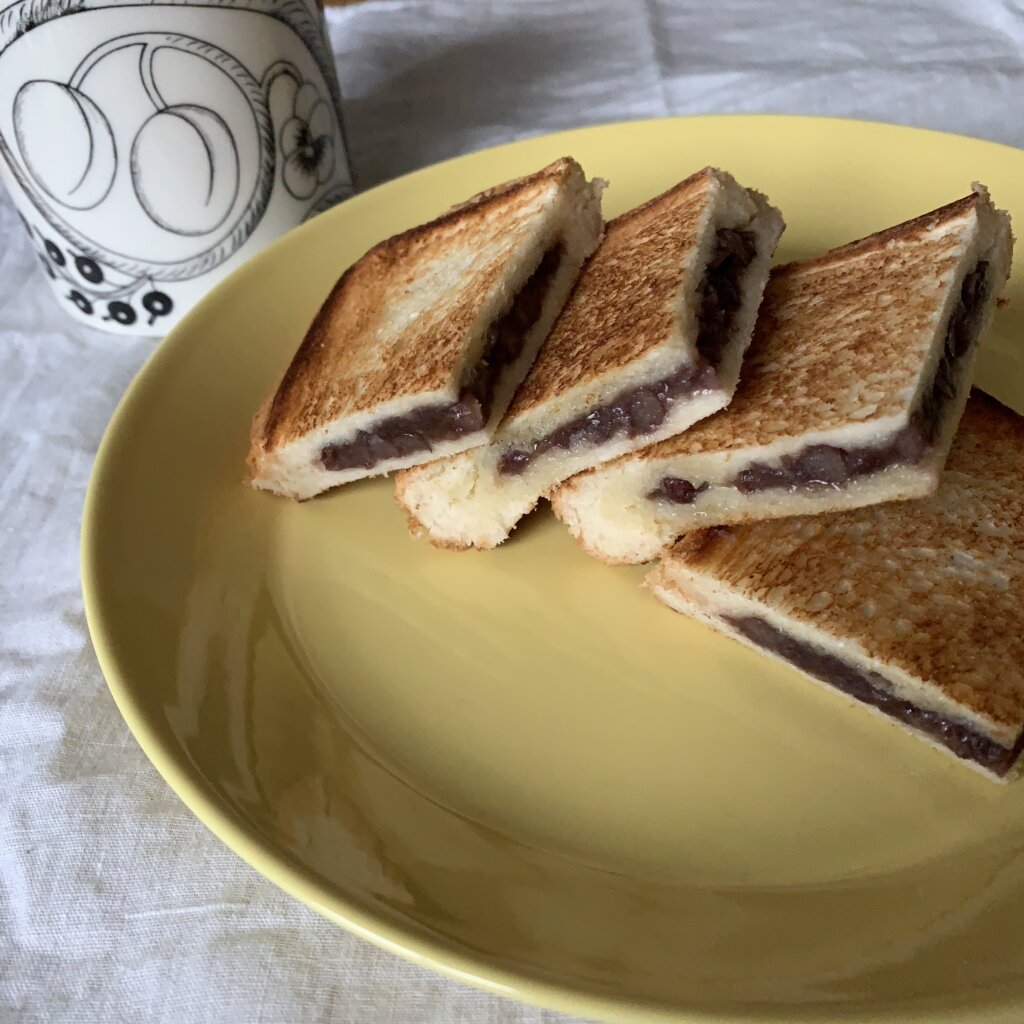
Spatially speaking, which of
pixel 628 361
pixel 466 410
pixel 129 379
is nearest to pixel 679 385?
pixel 628 361

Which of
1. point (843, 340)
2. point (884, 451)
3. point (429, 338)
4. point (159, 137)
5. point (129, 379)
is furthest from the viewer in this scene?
point (129, 379)

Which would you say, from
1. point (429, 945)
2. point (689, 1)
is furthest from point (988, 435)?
point (689, 1)

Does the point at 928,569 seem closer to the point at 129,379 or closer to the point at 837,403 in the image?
the point at 837,403

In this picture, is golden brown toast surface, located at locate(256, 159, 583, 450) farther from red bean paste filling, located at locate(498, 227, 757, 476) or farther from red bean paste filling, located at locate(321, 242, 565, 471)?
red bean paste filling, located at locate(498, 227, 757, 476)

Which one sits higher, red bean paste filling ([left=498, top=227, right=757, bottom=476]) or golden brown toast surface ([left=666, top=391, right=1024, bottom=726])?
red bean paste filling ([left=498, top=227, right=757, bottom=476])

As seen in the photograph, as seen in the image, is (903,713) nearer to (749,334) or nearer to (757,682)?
(757,682)

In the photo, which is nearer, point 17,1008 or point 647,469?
point 17,1008

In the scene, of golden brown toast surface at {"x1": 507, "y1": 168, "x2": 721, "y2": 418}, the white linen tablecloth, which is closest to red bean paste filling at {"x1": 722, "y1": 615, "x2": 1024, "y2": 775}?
golden brown toast surface at {"x1": 507, "y1": 168, "x2": 721, "y2": 418}
